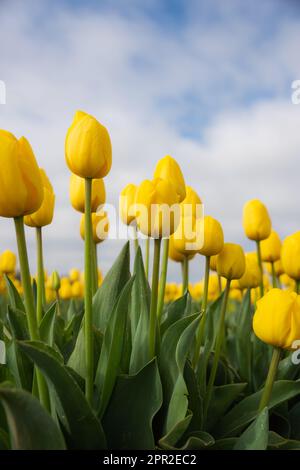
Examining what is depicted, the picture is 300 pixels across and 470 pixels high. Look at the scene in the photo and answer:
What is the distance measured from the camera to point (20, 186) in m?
1.04

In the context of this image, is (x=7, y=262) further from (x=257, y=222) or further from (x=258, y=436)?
(x=258, y=436)

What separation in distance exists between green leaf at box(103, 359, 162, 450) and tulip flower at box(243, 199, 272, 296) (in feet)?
3.01

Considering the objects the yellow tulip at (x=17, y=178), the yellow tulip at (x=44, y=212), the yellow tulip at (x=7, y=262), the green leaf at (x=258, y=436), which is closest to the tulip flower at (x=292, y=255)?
the green leaf at (x=258, y=436)

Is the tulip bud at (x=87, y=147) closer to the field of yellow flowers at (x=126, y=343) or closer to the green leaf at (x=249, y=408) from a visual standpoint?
the field of yellow flowers at (x=126, y=343)

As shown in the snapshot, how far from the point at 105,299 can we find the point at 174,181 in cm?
41

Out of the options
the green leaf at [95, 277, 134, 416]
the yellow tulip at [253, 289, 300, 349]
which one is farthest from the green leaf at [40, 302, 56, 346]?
the yellow tulip at [253, 289, 300, 349]

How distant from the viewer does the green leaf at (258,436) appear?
1.15m

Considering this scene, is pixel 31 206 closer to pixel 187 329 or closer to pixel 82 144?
pixel 82 144

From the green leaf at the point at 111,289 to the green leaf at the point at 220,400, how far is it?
419 millimetres

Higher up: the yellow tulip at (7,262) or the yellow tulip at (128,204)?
the yellow tulip at (128,204)

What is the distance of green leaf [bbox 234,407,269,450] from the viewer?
1.15 m

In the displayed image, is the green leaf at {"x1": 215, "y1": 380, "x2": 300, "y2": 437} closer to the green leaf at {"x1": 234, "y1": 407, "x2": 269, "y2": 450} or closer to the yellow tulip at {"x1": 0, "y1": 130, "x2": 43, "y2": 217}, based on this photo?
the green leaf at {"x1": 234, "y1": 407, "x2": 269, "y2": 450}

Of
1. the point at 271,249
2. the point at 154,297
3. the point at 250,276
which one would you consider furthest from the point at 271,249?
the point at 154,297

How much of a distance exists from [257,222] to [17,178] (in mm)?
1205
